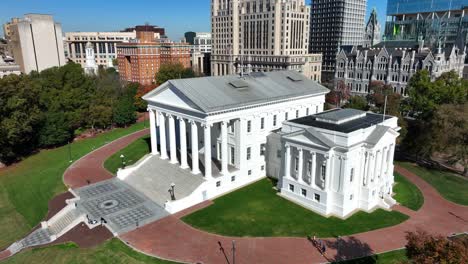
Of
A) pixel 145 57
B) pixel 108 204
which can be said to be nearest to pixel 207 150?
pixel 108 204

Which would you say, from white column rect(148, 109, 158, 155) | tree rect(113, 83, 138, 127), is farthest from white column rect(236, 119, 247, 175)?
tree rect(113, 83, 138, 127)

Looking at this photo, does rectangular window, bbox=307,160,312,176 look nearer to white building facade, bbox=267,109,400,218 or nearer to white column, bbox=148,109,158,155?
white building facade, bbox=267,109,400,218

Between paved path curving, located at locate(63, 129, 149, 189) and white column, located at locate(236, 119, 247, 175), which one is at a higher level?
white column, located at locate(236, 119, 247, 175)

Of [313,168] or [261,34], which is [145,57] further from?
[313,168]

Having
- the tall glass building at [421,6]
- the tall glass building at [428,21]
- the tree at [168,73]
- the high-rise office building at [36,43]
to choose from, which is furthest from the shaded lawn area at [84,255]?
the tall glass building at [421,6]

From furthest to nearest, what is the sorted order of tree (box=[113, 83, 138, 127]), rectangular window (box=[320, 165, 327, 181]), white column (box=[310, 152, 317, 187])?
tree (box=[113, 83, 138, 127]), white column (box=[310, 152, 317, 187]), rectangular window (box=[320, 165, 327, 181])

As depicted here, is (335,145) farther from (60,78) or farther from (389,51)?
(389,51)
